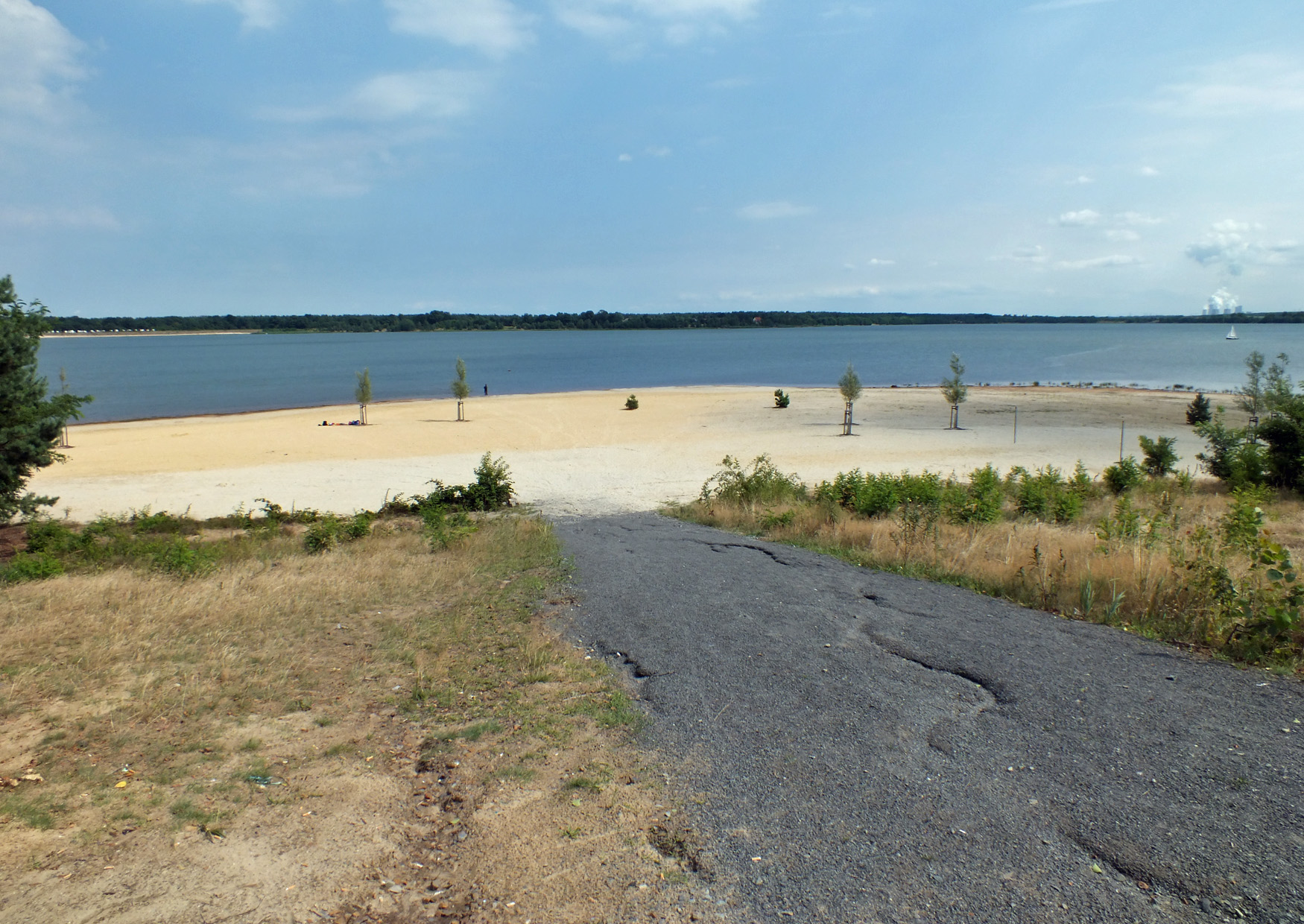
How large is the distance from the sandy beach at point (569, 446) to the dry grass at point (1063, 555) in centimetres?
556

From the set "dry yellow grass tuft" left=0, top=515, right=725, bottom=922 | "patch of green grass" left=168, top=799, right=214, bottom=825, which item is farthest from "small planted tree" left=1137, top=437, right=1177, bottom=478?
"patch of green grass" left=168, top=799, right=214, bottom=825

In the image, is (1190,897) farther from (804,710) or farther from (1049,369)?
(1049,369)

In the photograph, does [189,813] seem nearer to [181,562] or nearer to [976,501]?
[181,562]

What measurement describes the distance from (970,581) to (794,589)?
1.87 metres

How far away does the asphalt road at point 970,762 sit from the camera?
11.3 ft

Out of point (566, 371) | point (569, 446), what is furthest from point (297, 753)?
point (566, 371)

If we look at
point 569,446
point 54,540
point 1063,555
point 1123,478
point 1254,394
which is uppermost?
point 1254,394

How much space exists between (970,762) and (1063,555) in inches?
180

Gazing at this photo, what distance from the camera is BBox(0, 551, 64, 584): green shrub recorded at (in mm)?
9406

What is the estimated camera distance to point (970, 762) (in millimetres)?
4508

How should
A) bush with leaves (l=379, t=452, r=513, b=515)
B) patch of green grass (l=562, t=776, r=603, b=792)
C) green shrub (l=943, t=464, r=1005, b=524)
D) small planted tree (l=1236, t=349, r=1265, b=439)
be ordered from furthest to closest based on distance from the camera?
small planted tree (l=1236, t=349, r=1265, b=439), bush with leaves (l=379, t=452, r=513, b=515), green shrub (l=943, t=464, r=1005, b=524), patch of green grass (l=562, t=776, r=603, b=792)

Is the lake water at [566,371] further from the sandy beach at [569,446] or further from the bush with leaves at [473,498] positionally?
the bush with leaves at [473,498]

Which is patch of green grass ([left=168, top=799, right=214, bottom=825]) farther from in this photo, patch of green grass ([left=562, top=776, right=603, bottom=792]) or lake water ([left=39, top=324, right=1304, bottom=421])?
lake water ([left=39, top=324, right=1304, bottom=421])

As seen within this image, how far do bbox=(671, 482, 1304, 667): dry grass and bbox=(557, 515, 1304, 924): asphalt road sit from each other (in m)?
0.55
